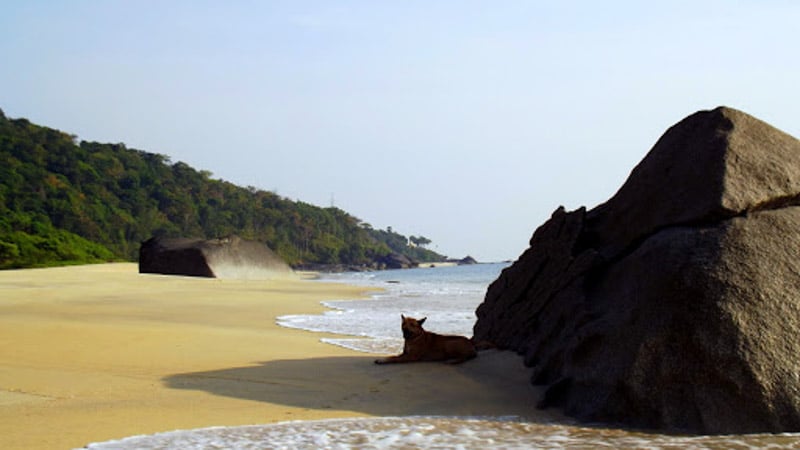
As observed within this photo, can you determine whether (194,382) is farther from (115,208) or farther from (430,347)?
(115,208)

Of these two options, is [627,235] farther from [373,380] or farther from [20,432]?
[20,432]

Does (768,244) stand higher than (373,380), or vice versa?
(768,244)

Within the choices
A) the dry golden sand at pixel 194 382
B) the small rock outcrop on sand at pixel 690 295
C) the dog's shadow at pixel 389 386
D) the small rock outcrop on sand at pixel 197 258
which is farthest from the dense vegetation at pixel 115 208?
the small rock outcrop on sand at pixel 690 295

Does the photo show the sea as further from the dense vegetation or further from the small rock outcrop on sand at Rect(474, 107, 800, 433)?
the dense vegetation

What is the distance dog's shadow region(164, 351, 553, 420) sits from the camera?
20.1 ft

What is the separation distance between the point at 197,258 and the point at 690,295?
28336 millimetres

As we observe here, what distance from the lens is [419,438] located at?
5062mm

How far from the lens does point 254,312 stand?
52.3 feet

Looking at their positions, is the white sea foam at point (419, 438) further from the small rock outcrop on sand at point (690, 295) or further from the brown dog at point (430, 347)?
the brown dog at point (430, 347)

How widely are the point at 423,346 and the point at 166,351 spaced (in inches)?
125

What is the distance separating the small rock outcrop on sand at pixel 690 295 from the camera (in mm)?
5199

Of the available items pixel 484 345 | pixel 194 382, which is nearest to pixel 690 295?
pixel 484 345

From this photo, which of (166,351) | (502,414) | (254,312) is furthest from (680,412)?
(254,312)

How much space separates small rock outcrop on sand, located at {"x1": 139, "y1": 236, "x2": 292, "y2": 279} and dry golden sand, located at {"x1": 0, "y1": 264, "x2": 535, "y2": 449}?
19.6m
